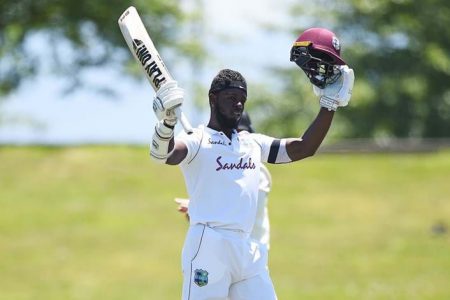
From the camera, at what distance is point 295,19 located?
129ft

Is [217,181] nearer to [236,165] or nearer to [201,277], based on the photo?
[236,165]

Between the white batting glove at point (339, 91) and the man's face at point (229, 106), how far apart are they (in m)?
0.55

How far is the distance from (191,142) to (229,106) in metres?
0.41

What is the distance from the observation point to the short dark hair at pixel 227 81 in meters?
7.30

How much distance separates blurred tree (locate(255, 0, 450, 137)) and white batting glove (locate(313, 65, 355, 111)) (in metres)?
29.5

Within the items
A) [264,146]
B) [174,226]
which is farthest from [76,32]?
[264,146]

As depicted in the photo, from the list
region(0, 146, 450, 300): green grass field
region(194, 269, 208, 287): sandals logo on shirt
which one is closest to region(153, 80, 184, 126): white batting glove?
region(194, 269, 208, 287): sandals logo on shirt

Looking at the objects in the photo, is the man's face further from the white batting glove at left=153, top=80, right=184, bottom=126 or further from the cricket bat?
the white batting glove at left=153, top=80, right=184, bottom=126

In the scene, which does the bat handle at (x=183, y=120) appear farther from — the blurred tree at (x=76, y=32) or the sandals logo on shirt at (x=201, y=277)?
the blurred tree at (x=76, y=32)

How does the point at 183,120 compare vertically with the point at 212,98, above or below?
below

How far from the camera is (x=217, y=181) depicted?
7.18 metres

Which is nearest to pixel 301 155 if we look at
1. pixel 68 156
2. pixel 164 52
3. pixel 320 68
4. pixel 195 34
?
pixel 320 68

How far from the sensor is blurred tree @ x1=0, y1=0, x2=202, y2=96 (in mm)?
22672

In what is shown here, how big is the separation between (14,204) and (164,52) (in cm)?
1073
